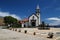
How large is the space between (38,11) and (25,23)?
12285mm

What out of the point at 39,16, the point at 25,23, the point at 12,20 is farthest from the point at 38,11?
the point at 12,20

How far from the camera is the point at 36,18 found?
97.1 meters

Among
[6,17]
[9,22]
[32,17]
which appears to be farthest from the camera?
[6,17]

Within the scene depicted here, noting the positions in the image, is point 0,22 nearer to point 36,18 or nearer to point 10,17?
point 10,17

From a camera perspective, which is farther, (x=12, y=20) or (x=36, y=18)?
(x=12, y=20)

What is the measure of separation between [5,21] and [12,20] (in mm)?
5682

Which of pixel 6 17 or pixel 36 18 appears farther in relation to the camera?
pixel 6 17

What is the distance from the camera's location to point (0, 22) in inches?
4616

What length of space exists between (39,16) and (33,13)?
5066 mm

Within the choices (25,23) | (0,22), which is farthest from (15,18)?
(25,23)

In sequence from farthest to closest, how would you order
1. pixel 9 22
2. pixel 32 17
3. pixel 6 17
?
pixel 6 17 < pixel 9 22 < pixel 32 17

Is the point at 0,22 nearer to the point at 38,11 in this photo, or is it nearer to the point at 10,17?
the point at 10,17

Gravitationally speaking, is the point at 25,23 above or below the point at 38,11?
below

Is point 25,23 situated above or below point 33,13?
below
